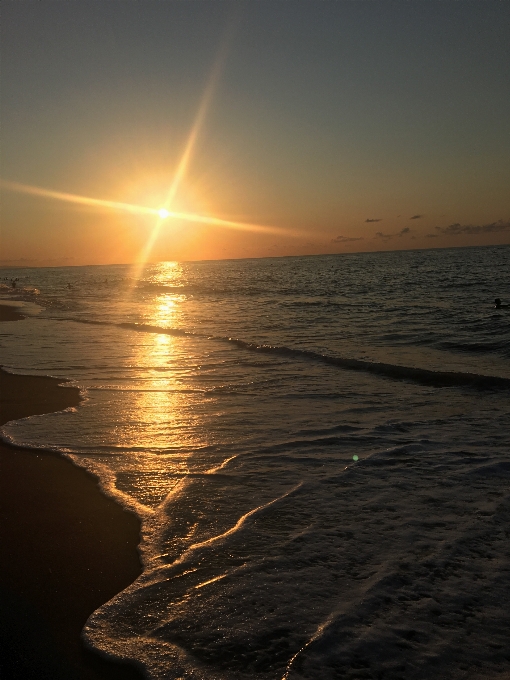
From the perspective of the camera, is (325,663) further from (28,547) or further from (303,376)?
(303,376)

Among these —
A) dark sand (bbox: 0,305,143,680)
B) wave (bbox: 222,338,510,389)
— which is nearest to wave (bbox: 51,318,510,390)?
wave (bbox: 222,338,510,389)

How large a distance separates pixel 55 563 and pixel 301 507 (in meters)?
2.22

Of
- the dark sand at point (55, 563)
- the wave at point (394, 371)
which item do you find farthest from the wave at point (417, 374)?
the dark sand at point (55, 563)

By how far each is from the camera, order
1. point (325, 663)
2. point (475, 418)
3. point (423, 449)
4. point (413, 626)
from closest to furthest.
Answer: point (325, 663) → point (413, 626) → point (423, 449) → point (475, 418)

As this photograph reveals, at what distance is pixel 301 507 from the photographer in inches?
205

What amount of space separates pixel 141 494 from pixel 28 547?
127 centimetres

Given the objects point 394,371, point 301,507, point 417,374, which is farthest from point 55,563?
point 394,371

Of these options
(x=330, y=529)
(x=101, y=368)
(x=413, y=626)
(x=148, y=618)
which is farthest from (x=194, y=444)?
(x=101, y=368)

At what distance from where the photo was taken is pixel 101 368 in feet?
41.2

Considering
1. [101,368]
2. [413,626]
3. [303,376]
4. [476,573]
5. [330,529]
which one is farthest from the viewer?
[101,368]

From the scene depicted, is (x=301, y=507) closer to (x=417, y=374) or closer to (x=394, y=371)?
(x=417, y=374)

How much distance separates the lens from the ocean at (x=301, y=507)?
3.33 meters

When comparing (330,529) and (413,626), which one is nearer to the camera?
(413,626)

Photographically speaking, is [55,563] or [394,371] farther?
[394,371]
